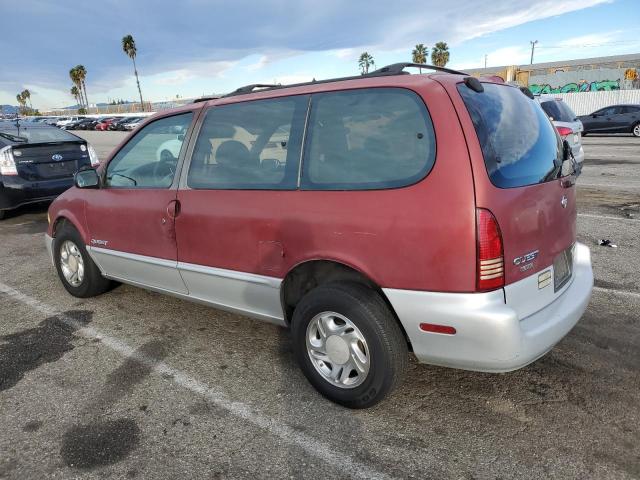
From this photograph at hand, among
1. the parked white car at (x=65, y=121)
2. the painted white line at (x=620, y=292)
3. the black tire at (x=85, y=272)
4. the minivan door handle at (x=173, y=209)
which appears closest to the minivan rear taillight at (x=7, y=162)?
the black tire at (x=85, y=272)

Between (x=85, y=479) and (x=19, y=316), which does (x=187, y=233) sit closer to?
(x=85, y=479)

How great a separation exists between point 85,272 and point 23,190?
427 cm

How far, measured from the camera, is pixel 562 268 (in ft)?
9.26

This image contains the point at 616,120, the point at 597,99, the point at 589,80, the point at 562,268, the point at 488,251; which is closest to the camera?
the point at 488,251

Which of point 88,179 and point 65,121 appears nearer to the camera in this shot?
point 88,179

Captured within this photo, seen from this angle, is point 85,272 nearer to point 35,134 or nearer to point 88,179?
point 88,179

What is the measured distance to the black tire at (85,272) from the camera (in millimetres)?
4520

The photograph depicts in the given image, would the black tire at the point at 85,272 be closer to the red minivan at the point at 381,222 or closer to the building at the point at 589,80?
the red minivan at the point at 381,222

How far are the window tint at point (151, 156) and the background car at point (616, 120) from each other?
21.2 m

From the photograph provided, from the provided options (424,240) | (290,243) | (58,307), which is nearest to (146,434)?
(290,243)

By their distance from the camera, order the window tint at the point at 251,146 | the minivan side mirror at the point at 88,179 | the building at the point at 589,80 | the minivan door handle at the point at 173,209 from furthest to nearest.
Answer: the building at the point at 589,80, the minivan side mirror at the point at 88,179, the minivan door handle at the point at 173,209, the window tint at the point at 251,146

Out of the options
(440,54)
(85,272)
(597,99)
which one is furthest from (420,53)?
(85,272)

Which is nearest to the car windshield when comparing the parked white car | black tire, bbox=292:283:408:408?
black tire, bbox=292:283:408:408

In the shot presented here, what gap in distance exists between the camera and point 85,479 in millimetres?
2355
